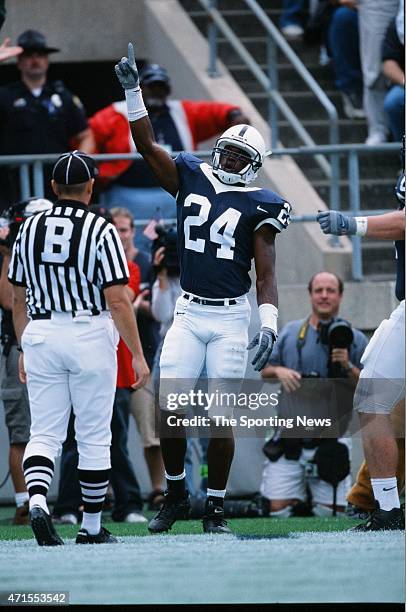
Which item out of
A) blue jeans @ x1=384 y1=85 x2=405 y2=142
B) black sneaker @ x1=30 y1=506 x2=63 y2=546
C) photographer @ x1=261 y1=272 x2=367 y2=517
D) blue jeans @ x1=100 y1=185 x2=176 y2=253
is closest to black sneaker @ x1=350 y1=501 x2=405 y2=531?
black sneaker @ x1=30 y1=506 x2=63 y2=546

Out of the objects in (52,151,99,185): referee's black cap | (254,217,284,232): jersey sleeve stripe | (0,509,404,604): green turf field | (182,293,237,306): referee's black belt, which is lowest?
(0,509,404,604): green turf field

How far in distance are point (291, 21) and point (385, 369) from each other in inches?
271

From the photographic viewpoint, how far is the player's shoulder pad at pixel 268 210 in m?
7.48

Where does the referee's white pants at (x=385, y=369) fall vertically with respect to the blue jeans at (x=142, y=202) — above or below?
below

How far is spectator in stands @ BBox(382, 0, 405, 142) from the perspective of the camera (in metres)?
11.2

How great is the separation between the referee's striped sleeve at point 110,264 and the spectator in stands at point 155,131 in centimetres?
337

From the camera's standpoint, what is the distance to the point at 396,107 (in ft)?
36.9

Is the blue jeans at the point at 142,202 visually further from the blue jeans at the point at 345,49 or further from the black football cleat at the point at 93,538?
the black football cleat at the point at 93,538

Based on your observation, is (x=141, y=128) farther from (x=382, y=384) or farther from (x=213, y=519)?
(x=213, y=519)

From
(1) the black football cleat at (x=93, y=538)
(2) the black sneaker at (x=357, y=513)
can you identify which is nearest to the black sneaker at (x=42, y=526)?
(1) the black football cleat at (x=93, y=538)

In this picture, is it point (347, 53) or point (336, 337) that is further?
point (347, 53)

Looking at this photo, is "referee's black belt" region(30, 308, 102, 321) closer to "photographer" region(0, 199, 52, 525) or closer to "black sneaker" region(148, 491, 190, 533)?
"black sneaker" region(148, 491, 190, 533)

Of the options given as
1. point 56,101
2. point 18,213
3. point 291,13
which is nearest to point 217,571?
point 18,213

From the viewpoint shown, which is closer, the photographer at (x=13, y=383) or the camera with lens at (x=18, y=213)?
the camera with lens at (x=18, y=213)
